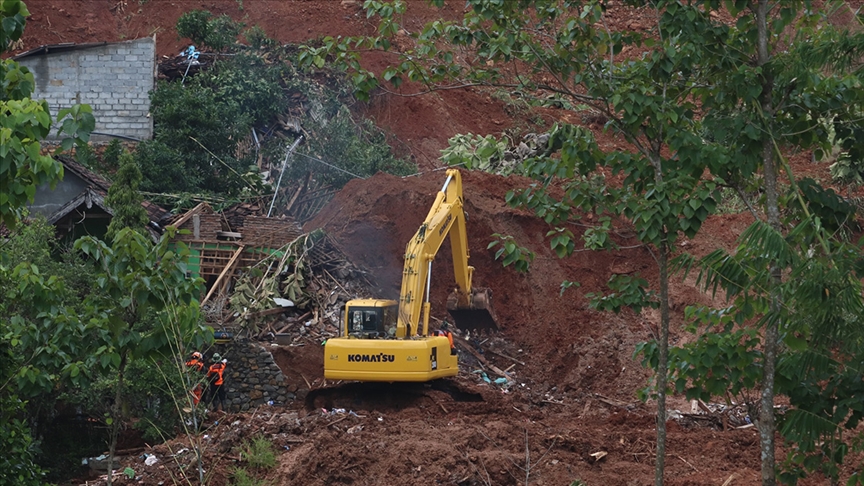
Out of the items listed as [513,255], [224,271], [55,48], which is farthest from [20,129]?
[55,48]

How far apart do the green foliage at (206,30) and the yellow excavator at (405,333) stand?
1471 centimetres

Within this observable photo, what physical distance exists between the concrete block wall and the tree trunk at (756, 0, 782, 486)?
21966mm

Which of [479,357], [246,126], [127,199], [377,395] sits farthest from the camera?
[246,126]

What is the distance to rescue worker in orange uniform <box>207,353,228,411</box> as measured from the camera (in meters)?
16.0

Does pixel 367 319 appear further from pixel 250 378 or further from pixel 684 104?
pixel 684 104

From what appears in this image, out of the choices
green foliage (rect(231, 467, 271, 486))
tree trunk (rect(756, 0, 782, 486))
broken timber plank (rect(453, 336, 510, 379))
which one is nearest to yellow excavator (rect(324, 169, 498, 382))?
broken timber plank (rect(453, 336, 510, 379))

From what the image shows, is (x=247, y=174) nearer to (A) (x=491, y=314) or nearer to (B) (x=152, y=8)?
(A) (x=491, y=314)

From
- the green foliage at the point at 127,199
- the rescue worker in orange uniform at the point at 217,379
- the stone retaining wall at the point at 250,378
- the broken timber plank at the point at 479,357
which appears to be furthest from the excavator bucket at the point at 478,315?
the green foliage at the point at 127,199

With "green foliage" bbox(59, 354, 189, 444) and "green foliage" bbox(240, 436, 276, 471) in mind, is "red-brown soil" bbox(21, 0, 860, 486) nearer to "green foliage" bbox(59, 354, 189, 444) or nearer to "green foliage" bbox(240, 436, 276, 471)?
"green foliage" bbox(240, 436, 276, 471)

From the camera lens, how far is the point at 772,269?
20.2ft

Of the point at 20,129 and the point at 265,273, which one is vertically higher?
the point at 20,129

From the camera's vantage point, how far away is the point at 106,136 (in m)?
26.3

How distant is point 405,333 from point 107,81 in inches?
591

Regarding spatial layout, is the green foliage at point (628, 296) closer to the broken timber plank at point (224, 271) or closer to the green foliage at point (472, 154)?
the broken timber plank at point (224, 271)
